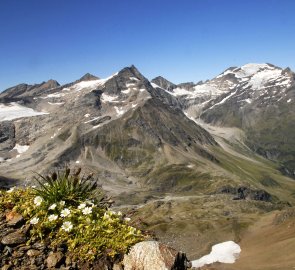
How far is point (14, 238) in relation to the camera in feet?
36.3

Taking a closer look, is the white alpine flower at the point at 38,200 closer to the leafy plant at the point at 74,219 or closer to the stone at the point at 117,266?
the leafy plant at the point at 74,219

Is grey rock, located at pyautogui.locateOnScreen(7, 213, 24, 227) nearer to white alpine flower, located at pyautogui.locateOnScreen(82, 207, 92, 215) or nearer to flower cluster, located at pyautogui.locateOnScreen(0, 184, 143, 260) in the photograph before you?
flower cluster, located at pyautogui.locateOnScreen(0, 184, 143, 260)

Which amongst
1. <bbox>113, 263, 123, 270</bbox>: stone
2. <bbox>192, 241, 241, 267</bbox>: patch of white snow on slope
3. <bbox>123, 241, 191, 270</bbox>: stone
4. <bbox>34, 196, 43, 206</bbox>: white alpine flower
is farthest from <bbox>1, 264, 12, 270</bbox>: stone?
<bbox>192, 241, 241, 267</bbox>: patch of white snow on slope

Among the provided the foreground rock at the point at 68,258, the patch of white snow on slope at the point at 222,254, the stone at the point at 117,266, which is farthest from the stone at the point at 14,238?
the patch of white snow on slope at the point at 222,254

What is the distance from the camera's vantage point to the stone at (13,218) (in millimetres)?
11672

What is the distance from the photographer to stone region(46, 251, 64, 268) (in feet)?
34.4

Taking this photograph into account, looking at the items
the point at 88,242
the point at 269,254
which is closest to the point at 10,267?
the point at 88,242

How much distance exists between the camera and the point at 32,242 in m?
11.1

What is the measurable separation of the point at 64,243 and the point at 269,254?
269 feet

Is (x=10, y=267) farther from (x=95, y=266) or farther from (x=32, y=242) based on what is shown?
(x=95, y=266)

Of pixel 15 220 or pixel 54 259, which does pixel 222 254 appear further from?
pixel 54 259

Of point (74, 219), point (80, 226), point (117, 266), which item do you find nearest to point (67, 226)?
point (80, 226)

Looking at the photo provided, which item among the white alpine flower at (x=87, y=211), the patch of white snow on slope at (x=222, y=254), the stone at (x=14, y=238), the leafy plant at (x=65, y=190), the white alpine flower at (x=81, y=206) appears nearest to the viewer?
the stone at (x=14, y=238)

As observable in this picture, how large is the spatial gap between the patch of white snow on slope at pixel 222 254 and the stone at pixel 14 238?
296 ft
